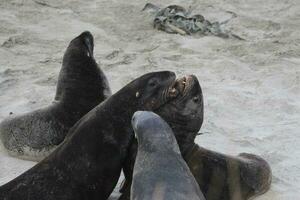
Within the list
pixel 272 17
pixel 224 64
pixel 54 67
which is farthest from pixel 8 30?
pixel 272 17

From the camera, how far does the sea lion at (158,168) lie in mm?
2578

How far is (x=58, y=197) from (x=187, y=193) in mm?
745

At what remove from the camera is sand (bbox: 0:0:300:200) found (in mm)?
4105

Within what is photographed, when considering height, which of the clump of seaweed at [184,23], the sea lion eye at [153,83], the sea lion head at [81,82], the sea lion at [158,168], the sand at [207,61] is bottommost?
the sand at [207,61]

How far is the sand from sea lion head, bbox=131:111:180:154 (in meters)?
0.98

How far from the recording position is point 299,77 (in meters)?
5.05

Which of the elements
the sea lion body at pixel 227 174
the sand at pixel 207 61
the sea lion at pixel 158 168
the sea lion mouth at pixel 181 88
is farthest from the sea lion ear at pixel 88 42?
the sea lion at pixel 158 168

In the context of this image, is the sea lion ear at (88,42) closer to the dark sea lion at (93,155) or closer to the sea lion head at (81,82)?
the sea lion head at (81,82)

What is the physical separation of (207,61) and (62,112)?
1796 millimetres

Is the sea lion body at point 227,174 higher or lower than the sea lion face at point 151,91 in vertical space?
lower

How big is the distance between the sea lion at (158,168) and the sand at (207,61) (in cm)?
98

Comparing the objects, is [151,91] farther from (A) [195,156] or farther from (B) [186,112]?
(A) [195,156]

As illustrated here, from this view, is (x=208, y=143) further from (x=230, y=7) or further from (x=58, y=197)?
(x=230, y=7)

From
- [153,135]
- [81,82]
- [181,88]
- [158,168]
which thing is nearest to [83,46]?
[81,82]
